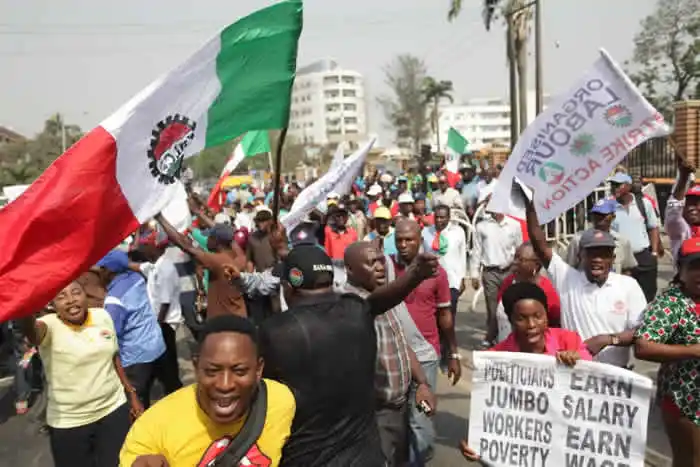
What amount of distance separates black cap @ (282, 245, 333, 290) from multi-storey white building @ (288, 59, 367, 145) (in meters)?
122

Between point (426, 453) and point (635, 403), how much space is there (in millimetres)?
1334

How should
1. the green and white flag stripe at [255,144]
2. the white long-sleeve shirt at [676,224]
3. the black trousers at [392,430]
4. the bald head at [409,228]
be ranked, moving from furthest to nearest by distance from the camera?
the green and white flag stripe at [255,144] < the white long-sleeve shirt at [676,224] < the bald head at [409,228] < the black trousers at [392,430]

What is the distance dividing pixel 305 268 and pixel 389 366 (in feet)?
2.54

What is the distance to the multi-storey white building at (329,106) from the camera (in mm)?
126625

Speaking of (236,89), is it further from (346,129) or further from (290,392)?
(346,129)

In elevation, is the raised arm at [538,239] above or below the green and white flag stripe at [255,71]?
below

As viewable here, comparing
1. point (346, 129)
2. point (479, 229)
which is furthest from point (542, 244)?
point (346, 129)

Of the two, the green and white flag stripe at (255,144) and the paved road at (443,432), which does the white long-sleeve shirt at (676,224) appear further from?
the green and white flag stripe at (255,144)

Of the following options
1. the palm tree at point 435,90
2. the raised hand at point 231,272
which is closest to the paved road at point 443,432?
the raised hand at point 231,272

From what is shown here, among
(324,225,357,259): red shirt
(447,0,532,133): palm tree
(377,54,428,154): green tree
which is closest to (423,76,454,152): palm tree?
(377,54,428,154): green tree

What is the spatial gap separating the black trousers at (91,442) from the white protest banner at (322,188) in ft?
7.51

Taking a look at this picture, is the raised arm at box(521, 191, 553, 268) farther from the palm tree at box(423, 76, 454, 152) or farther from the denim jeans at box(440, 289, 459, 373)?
the palm tree at box(423, 76, 454, 152)

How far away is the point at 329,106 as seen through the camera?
128m

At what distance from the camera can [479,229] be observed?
6863mm
